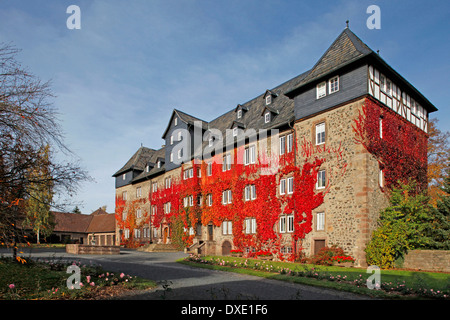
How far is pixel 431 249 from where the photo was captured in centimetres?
1986

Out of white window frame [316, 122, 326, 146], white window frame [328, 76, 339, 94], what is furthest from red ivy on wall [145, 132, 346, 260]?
white window frame [328, 76, 339, 94]

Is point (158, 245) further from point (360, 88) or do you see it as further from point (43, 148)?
point (43, 148)

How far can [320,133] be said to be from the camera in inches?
934

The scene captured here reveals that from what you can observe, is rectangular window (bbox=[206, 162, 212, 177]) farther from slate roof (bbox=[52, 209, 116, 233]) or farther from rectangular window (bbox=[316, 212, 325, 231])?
slate roof (bbox=[52, 209, 116, 233])

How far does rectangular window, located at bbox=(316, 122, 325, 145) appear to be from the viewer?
2358cm

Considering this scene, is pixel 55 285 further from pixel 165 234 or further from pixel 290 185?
pixel 165 234

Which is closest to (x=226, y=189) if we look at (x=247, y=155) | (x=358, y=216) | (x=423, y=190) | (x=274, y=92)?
(x=247, y=155)

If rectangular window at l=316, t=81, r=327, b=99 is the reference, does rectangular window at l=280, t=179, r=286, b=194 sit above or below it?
below

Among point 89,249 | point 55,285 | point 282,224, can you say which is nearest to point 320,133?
point 282,224

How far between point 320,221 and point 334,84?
29.6 ft

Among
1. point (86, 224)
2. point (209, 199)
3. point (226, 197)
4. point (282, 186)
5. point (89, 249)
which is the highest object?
point (282, 186)

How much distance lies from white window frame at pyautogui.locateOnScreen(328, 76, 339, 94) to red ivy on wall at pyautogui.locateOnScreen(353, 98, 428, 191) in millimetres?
2455
